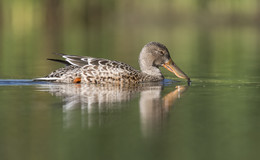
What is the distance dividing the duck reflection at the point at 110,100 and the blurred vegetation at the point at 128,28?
7.23 meters

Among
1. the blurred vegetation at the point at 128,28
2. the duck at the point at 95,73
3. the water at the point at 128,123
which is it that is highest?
the blurred vegetation at the point at 128,28

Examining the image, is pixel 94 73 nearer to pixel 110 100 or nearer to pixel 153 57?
pixel 153 57

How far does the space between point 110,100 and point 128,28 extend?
31.0m

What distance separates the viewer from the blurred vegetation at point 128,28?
69.0 feet

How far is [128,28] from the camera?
130 ft

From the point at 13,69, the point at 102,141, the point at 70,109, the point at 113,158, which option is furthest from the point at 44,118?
the point at 13,69

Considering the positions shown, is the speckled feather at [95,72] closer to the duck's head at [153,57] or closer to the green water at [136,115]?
the green water at [136,115]

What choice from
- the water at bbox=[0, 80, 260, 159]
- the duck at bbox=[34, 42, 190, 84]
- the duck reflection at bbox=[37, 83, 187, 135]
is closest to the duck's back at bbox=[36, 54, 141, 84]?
the duck at bbox=[34, 42, 190, 84]

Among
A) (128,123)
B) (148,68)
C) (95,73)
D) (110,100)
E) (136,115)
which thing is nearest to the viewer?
(128,123)

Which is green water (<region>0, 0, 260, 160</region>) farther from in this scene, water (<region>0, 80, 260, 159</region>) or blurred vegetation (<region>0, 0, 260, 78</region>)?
blurred vegetation (<region>0, 0, 260, 78</region>)

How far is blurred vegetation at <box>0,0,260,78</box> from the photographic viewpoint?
2103 centimetres

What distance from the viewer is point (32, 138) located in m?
6.33

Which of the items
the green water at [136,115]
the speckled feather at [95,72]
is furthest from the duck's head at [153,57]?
the speckled feather at [95,72]

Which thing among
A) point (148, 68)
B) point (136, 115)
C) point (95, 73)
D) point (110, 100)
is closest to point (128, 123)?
point (136, 115)
